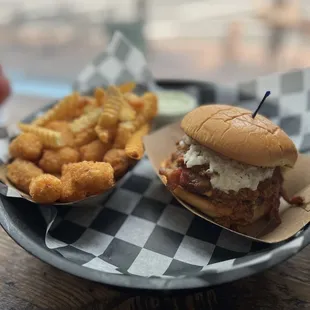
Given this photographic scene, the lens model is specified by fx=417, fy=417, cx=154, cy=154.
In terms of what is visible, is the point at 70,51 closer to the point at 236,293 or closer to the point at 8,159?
the point at 8,159

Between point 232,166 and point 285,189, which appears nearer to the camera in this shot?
point 232,166

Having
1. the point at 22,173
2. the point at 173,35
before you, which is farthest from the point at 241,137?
the point at 173,35

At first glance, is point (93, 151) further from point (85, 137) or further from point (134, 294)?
point (134, 294)

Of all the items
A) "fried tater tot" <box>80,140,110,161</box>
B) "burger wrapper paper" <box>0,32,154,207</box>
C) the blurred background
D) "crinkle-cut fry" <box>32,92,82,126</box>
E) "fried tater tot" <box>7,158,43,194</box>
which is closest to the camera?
"fried tater tot" <box>7,158,43,194</box>

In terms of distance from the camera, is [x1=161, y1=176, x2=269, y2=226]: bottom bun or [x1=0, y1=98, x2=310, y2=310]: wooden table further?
[x1=161, y1=176, x2=269, y2=226]: bottom bun

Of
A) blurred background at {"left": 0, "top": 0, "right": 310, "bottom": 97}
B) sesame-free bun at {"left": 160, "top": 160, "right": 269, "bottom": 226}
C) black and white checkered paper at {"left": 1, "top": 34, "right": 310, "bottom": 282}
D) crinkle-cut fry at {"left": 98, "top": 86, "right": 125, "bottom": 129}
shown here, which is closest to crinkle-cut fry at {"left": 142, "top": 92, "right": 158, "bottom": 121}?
crinkle-cut fry at {"left": 98, "top": 86, "right": 125, "bottom": 129}

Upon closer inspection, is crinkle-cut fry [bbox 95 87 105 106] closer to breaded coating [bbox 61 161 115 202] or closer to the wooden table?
breaded coating [bbox 61 161 115 202]
